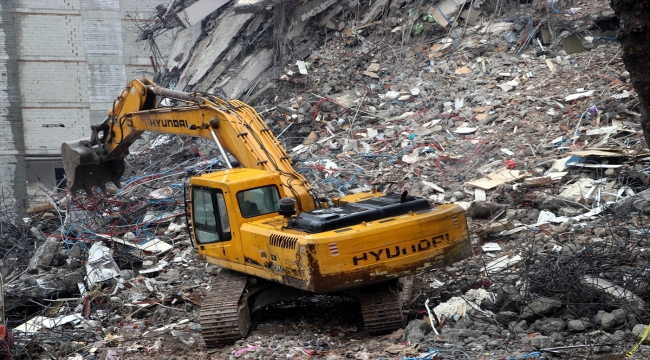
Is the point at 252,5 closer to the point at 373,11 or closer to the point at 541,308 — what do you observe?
the point at 373,11

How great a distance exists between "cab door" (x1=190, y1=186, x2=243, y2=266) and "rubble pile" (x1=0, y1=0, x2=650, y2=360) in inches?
34.8

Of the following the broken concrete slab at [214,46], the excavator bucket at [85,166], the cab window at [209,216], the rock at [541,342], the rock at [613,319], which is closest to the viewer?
the rock at [541,342]

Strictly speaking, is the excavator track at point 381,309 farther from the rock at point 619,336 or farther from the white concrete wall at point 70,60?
the white concrete wall at point 70,60

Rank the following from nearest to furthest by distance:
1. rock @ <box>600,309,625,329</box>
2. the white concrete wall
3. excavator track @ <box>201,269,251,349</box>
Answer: rock @ <box>600,309,625,329</box> → excavator track @ <box>201,269,251,349</box> → the white concrete wall

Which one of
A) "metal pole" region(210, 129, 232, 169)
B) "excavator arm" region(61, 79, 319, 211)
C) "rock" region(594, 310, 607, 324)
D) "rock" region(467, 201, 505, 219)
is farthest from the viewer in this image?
"rock" region(467, 201, 505, 219)

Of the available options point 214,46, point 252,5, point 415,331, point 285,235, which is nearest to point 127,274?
point 285,235

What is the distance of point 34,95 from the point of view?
2444 centimetres

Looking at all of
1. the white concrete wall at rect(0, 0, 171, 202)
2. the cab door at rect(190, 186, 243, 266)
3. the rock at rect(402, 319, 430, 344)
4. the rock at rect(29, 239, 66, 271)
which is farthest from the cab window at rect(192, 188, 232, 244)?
the white concrete wall at rect(0, 0, 171, 202)

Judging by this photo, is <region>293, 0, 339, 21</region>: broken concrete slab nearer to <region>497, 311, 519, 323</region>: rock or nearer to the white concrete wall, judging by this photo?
the white concrete wall

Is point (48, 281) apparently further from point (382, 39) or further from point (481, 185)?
point (382, 39)

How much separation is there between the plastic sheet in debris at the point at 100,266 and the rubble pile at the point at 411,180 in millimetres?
38

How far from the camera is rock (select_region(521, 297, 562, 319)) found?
7.16 meters

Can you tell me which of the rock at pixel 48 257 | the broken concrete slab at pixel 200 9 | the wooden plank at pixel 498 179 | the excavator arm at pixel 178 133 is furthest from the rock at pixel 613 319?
the broken concrete slab at pixel 200 9

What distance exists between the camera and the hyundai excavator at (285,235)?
722 centimetres
